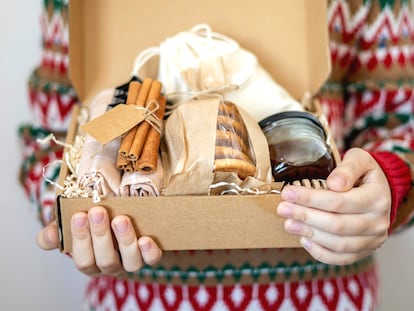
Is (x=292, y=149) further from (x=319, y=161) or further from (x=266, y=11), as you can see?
(x=266, y=11)

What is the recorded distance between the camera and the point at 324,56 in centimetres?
57

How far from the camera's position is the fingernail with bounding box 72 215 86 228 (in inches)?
16.5

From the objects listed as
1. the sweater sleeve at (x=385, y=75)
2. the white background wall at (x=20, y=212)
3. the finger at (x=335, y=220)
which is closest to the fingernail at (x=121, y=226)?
the finger at (x=335, y=220)

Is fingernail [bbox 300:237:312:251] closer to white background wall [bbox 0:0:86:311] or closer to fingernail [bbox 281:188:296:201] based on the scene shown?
fingernail [bbox 281:188:296:201]

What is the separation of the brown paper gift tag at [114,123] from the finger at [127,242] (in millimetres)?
68

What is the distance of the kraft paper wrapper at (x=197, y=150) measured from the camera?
43 centimetres

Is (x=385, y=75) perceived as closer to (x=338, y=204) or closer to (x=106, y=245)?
(x=338, y=204)

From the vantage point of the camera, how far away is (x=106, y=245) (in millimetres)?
444

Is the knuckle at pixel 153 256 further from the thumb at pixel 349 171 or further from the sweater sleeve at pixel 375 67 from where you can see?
the sweater sleeve at pixel 375 67

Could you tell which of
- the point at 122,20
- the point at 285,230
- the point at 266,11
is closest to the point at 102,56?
Result: the point at 122,20

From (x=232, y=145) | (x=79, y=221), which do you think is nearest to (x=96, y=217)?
(x=79, y=221)

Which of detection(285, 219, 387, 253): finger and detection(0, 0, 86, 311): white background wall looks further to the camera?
detection(0, 0, 86, 311): white background wall

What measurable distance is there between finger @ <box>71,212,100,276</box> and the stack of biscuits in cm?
11

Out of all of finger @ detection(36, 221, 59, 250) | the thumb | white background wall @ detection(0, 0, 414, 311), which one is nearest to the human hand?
the thumb
